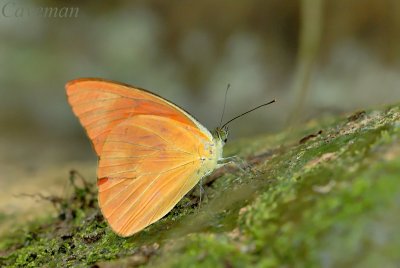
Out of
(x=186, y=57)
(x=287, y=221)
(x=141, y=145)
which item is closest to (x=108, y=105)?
(x=141, y=145)

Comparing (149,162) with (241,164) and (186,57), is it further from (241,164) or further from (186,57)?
(186,57)

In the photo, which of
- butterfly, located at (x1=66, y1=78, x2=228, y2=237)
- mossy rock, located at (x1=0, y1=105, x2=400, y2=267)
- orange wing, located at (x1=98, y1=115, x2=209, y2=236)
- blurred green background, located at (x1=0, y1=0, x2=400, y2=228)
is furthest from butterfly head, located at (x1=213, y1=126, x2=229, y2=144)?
blurred green background, located at (x1=0, y1=0, x2=400, y2=228)

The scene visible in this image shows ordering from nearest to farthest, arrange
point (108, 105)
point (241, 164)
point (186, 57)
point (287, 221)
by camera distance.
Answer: point (287, 221) → point (108, 105) → point (241, 164) → point (186, 57)

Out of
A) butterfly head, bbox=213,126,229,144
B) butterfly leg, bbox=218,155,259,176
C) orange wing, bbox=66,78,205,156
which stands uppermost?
orange wing, bbox=66,78,205,156

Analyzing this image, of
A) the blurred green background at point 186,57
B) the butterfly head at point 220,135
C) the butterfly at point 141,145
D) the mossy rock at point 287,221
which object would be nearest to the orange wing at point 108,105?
the butterfly at point 141,145

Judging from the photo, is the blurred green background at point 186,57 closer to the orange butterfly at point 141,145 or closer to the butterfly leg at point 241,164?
the butterfly leg at point 241,164

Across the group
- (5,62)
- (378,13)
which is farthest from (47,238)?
(378,13)

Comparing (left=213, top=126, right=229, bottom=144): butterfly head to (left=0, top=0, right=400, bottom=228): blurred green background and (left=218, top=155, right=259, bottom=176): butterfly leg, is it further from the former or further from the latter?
(left=0, top=0, right=400, bottom=228): blurred green background
